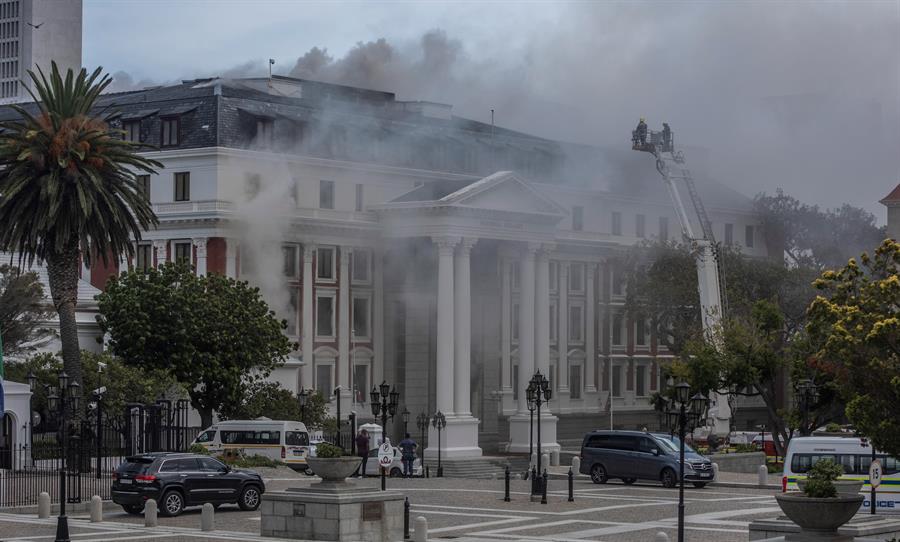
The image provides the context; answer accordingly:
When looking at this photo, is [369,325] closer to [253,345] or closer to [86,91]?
[253,345]

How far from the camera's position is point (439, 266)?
85.1 metres

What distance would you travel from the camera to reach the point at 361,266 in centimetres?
8988

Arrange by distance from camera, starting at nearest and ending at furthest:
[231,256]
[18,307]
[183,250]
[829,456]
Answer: [829,456] → [18,307] → [231,256] → [183,250]

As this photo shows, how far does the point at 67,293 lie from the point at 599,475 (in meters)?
20.9

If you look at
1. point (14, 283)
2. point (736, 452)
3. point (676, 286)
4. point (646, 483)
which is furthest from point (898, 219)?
point (14, 283)

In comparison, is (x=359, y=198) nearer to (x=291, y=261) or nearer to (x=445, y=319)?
(x=291, y=261)

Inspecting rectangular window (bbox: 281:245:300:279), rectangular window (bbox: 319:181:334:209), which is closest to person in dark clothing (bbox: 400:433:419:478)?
rectangular window (bbox: 281:245:300:279)

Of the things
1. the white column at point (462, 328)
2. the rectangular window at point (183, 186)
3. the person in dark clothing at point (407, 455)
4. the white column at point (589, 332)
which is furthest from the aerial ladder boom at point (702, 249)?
the person in dark clothing at point (407, 455)

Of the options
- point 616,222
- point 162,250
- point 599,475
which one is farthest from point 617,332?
point 599,475

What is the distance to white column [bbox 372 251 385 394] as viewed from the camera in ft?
297

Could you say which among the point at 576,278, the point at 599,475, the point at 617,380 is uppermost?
the point at 576,278

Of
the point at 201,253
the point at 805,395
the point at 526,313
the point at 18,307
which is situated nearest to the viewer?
the point at 805,395

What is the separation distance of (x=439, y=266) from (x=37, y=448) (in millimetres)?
28992

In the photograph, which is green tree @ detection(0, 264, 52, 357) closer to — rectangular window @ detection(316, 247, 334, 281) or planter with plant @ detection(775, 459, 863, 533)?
rectangular window @ detection(316, 247, 334, 281)
